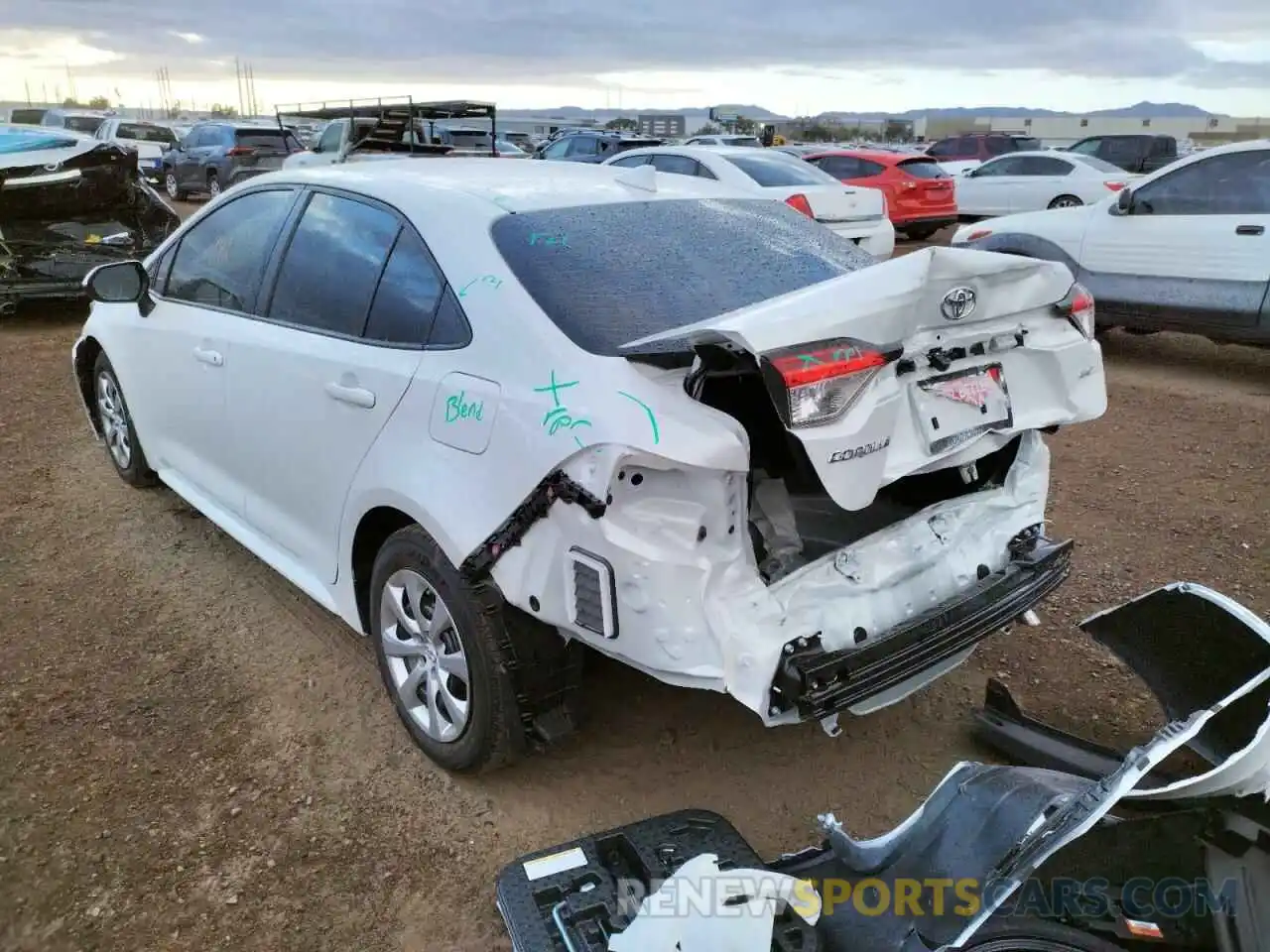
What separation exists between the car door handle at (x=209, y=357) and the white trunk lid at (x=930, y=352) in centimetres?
204

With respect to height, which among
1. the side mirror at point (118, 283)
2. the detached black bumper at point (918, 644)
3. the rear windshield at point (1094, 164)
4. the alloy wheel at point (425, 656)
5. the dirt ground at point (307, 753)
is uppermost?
the rear windshield at point (1094, 164)

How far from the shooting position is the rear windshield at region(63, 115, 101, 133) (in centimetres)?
2352

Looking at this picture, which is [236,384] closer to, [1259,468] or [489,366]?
[489,366]

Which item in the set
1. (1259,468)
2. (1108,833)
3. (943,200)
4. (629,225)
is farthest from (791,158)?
(1108,833)

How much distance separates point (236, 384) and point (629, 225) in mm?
1638

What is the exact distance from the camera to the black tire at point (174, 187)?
20781mm

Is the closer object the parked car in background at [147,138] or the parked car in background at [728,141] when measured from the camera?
the parked car in background at [728,141]

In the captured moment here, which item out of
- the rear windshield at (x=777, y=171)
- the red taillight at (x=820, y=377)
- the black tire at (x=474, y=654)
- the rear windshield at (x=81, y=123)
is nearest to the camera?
the red taillight at (x=820, y=377)

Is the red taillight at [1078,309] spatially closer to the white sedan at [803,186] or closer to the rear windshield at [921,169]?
the white sedan at [803,186]

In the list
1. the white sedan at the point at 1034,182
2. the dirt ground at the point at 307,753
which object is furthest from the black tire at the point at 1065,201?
the dirt ground at the point at 307,753

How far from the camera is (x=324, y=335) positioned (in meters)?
3.13

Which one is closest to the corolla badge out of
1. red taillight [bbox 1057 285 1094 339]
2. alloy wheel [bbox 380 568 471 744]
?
red taillight [bbox 1057 285 1094 339]

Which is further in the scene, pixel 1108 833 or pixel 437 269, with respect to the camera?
pixel 437 269

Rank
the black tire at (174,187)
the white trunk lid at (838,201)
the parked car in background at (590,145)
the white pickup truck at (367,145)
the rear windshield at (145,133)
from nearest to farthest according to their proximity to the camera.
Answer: the white pickup truck at (367,145) < the white trunk lid at (838,201) < the parked car in background at (590,145) < the black tire at (174,187) < the rear windshield at (145,133)
